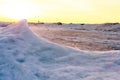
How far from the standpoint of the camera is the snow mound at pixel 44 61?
19.1ft

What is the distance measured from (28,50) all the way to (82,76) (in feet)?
4.94

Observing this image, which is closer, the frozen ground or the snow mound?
the snow mound

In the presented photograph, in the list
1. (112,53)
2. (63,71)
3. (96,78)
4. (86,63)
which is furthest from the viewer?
(112,53)

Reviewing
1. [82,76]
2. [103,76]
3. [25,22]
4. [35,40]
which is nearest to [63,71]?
[82,76]

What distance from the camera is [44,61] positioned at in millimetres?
6621

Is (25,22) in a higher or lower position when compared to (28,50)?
higher

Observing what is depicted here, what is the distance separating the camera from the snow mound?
19.1 feet

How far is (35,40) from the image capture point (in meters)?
7.40

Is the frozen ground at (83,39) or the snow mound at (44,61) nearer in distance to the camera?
the snow mound at (44,61)

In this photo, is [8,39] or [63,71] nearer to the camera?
[63,71]

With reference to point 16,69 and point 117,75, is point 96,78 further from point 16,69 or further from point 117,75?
point 16,69

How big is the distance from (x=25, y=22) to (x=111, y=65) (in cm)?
253

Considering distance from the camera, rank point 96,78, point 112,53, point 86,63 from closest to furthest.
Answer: point 96,78 → point 86,63 → point 112,53

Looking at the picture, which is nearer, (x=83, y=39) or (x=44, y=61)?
(x=44, y=61)
